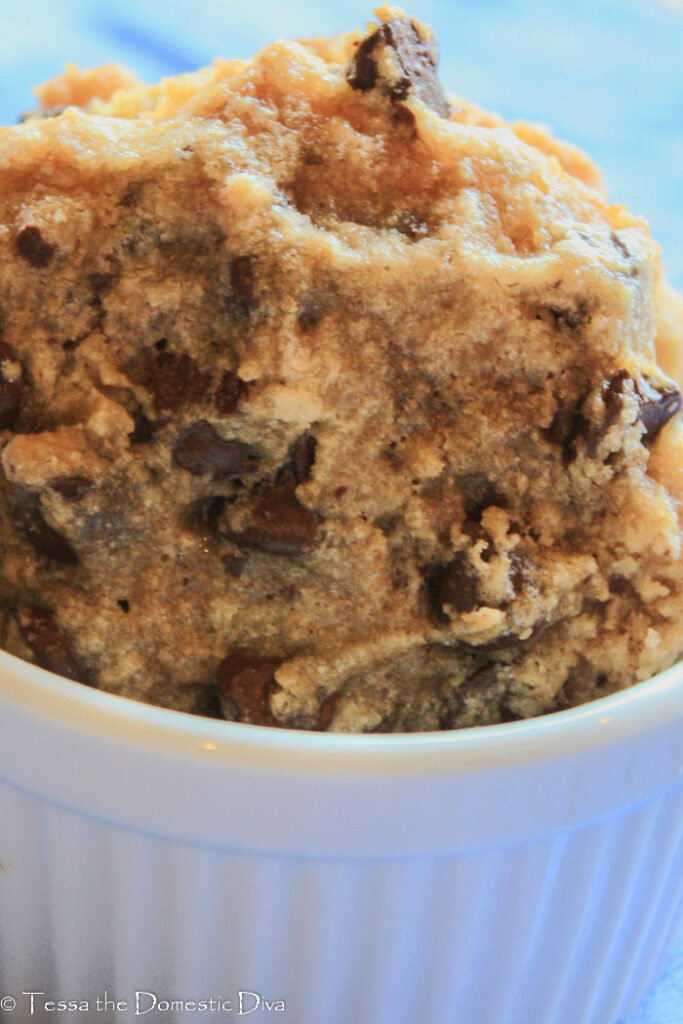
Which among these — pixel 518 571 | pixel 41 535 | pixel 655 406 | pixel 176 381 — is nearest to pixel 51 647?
pixel 41 535

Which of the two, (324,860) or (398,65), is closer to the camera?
(324,860)

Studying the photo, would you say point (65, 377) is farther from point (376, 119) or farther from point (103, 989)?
point (103, 989)

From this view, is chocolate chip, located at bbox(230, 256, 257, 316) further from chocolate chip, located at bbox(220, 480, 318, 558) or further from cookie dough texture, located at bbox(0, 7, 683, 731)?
chocolate chip, located at bbox(220, 480, 318, 558)

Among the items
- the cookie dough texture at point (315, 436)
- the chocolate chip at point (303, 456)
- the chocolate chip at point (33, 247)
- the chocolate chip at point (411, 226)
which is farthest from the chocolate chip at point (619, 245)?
the chocolate chip at point (33, 247)

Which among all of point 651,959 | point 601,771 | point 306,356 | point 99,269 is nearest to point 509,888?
point 601,771

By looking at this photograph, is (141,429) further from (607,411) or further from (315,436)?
(607,411)
